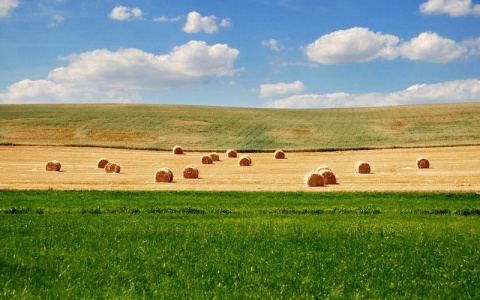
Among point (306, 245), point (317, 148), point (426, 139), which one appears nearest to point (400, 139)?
point (426, 139)

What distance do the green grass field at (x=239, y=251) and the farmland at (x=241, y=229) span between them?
0.05 meters

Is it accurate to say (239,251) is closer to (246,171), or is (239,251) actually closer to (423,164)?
(246,171)

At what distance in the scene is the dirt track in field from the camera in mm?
29766

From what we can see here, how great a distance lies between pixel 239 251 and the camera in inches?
477

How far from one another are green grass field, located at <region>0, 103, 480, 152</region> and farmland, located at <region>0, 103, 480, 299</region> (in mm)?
10700

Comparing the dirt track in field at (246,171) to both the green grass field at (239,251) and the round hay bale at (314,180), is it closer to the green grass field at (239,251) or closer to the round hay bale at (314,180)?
the round hay bale at (314,180)

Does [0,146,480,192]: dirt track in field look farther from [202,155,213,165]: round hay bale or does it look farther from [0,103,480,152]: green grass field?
[0,103,480,152]: green grass field

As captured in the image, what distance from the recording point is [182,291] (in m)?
8.75

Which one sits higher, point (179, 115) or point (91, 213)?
point (179, 115)

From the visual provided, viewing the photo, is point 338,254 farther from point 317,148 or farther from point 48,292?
point 317,148

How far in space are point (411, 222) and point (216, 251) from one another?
8486mm

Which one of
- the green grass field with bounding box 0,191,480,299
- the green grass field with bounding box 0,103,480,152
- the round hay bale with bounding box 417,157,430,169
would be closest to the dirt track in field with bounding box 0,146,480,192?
the round hay bale with bounding box 417,157,430,169

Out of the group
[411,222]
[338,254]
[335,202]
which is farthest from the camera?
[335,202]

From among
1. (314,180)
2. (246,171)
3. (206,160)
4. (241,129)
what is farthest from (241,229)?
(241,129)
